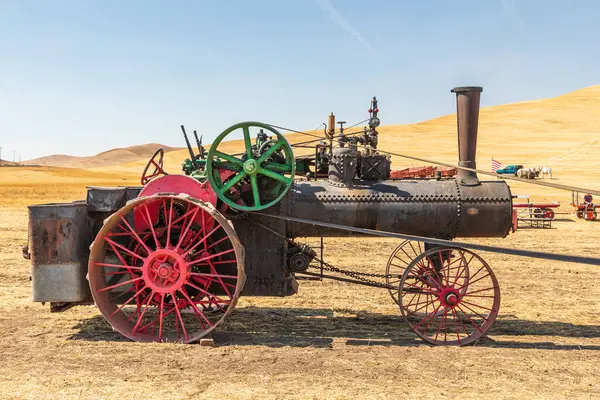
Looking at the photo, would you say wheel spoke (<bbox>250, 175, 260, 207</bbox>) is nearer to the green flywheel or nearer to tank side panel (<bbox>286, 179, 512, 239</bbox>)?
the green flywheel

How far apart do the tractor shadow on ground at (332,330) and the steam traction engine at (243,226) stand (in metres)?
0.33

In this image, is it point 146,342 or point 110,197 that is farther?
point 110,197

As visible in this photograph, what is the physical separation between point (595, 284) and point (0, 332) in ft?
32.8

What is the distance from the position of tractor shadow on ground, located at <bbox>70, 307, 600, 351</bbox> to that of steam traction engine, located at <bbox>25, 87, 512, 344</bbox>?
12.9 inches

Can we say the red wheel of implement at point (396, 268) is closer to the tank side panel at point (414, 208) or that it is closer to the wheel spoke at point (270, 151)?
the tank side panel at point (414, 208)

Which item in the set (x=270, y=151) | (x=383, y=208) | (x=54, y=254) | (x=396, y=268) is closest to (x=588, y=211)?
(x=396, y=268)

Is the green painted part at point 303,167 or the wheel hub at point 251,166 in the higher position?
the green painted part at point 303,167

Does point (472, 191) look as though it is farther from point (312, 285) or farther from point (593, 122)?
point (593, 122)

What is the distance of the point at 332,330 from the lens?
25.1 ft

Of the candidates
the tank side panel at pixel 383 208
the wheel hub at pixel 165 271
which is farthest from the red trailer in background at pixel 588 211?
the wheel hub at pixel 165 271

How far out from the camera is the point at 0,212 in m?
22.5

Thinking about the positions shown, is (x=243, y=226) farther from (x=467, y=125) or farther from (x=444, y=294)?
(x=467, y=125)

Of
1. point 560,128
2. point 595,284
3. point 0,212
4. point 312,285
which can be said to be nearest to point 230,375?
point 312,285

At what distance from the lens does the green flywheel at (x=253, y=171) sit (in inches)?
263
